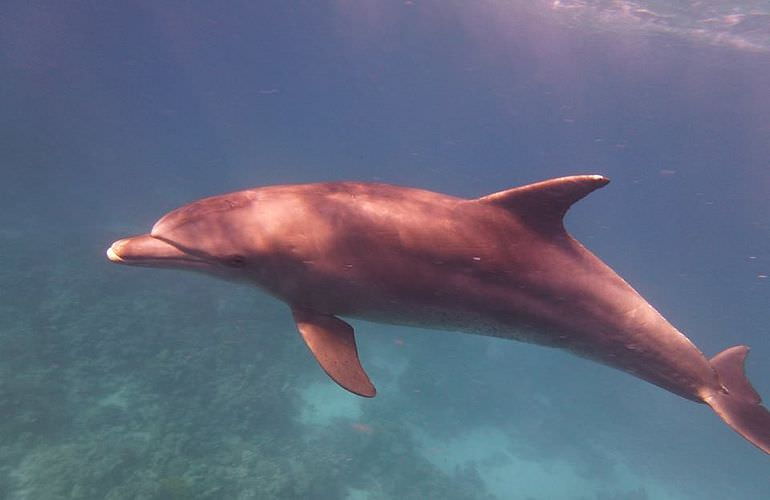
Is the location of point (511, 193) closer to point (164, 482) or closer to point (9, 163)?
point (164, 482)

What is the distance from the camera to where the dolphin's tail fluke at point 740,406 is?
491 centimetres

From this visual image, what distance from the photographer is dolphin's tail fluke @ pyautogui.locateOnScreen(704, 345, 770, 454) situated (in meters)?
4.91

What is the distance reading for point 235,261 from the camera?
4570mm

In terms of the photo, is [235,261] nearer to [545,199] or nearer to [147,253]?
[147,253]

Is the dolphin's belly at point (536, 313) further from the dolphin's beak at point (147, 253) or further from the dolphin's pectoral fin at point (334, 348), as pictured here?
the dolphin's beak at point (147, 253)

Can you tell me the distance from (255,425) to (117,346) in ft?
19.6

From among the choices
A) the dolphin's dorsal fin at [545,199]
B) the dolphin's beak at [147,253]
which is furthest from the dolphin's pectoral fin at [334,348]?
the dolphin's dorsal fin at [545,199]

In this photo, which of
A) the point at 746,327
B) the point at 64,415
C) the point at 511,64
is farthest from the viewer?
the point at 511,64

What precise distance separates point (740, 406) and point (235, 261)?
5.25 m

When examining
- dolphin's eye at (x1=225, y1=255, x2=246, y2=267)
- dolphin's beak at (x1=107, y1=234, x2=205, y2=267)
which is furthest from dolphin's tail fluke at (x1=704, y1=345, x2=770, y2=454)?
dolphin's beak at (x1=107, y1=234, x2=205, y2=267)

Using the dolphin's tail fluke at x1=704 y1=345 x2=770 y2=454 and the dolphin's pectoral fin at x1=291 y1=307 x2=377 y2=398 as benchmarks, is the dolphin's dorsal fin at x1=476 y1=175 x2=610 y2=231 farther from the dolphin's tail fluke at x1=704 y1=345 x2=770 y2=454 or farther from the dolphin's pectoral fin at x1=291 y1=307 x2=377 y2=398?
the dolphin's tail fluke at x1=704 y1=345 x2=770 y2=454

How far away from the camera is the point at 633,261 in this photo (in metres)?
58.6

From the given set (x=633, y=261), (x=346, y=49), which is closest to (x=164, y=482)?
(x=633, y=261)

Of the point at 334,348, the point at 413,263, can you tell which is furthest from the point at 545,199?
the point at 334,348
